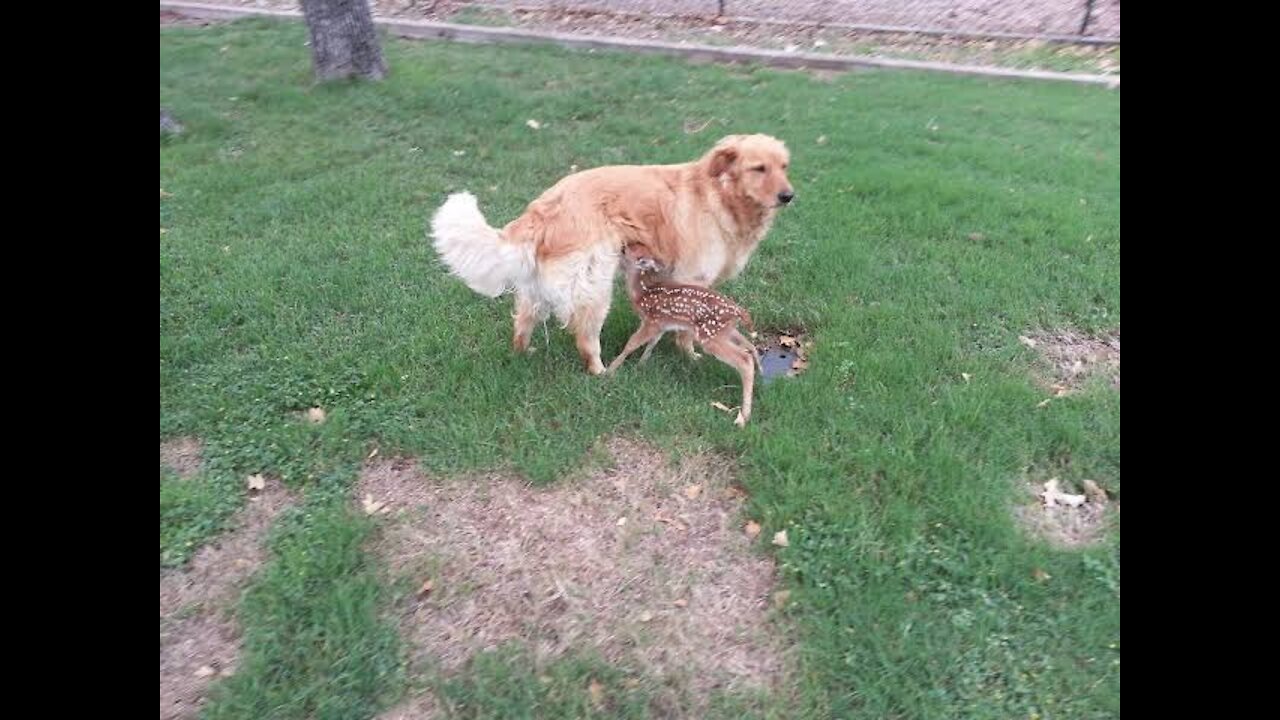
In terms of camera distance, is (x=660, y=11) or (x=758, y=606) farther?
(x=660, y=11)

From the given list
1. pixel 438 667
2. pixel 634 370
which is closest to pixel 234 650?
pixel 438 667

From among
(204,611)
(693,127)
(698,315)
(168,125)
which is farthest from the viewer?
(693,127)

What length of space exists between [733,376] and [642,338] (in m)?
0.65

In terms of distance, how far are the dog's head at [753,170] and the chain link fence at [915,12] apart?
892 centimetres

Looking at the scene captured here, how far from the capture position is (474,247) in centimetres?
439

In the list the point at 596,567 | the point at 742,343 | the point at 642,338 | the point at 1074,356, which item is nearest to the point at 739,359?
the point at 742,343

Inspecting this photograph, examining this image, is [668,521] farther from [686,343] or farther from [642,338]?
[686,343]

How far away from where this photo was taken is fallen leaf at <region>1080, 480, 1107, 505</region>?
13.3 feet

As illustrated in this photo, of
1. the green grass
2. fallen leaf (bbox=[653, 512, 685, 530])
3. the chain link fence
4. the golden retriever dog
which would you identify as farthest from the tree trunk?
fallen leaf (bbox=[653, 512, 685, 530])

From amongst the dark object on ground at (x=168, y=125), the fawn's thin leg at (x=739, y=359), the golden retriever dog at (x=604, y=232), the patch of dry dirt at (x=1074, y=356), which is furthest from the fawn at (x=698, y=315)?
the dark object on ground at (x=168, y=125)

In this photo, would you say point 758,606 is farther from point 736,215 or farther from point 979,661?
point 736,215

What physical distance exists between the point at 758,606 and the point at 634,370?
1.89 m
